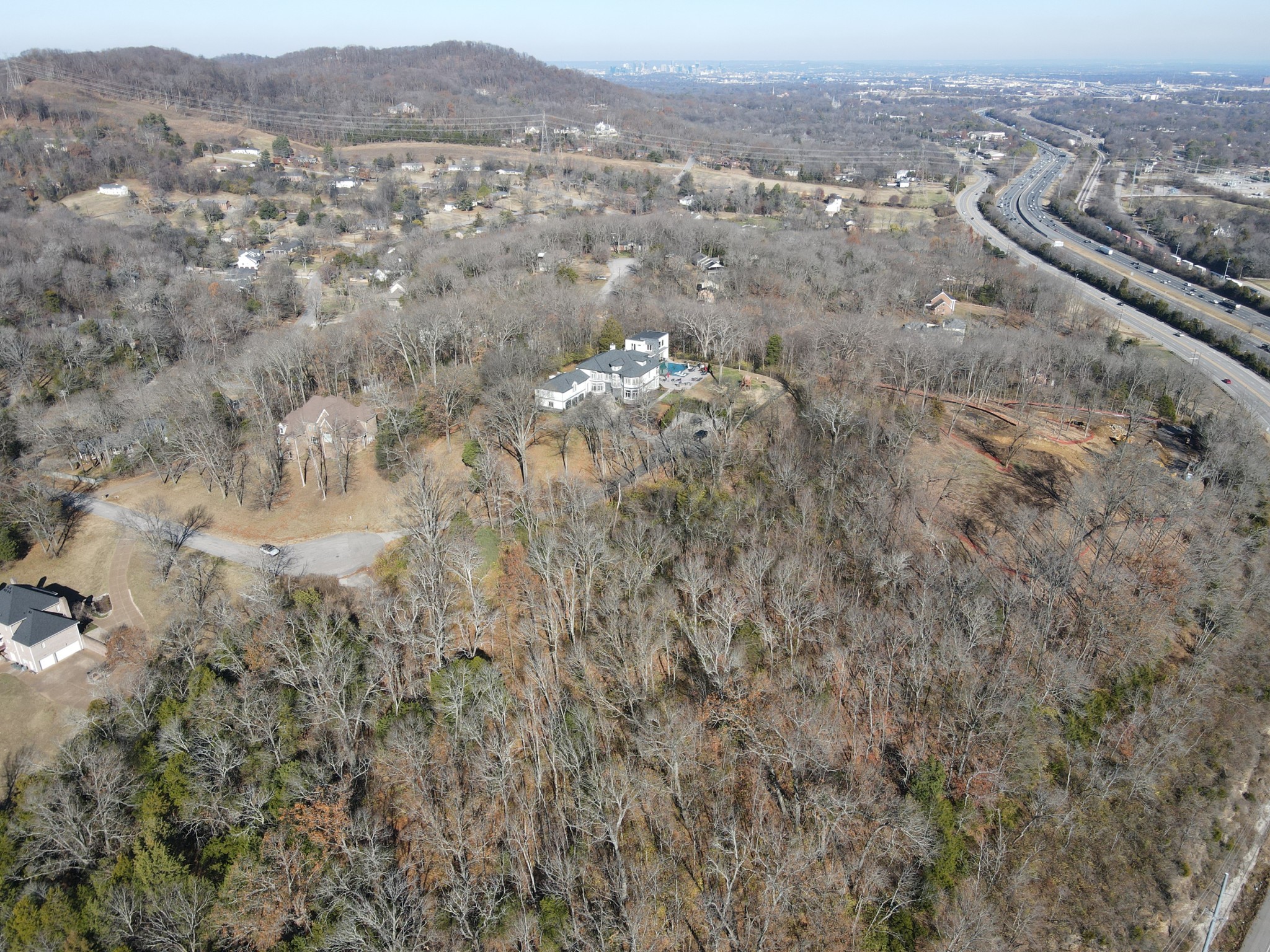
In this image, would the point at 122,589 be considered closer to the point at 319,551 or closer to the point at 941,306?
the point at 319,551

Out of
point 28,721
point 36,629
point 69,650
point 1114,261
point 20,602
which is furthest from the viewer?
point 1114,261

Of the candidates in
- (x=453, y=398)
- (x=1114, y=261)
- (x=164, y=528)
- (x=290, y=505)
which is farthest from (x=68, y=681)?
(x=1114, y=261)

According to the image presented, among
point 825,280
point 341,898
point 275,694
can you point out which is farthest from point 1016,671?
point 825,280

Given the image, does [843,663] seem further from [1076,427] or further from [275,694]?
[1076,427]

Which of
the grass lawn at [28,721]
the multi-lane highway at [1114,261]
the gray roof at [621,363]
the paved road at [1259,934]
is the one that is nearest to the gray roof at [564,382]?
the gray roof at [621,363]

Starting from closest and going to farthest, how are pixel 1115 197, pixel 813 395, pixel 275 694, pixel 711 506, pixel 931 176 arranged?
1. pixel 275 694
2. pixel 711 506
3. pixel 813 395
4. pixel 1115 197
5. pixel 931 176

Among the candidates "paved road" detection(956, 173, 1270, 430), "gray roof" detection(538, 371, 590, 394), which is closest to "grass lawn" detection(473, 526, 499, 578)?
"gray roof" detection(538, 371, 590, 394)
